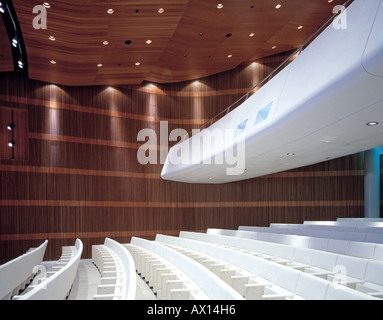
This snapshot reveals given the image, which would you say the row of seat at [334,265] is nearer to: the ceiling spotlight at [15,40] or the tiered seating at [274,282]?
the tiered seating at [274,282]

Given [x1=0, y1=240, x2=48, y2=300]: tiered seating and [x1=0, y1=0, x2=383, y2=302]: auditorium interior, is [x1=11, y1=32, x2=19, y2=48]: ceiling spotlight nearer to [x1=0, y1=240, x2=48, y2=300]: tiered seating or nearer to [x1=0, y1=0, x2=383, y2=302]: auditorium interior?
[x1=0, y1=0, x2=383, y2=302]: auditorium interior

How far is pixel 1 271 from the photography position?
3.15m

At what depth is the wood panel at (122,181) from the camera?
22.6 ft

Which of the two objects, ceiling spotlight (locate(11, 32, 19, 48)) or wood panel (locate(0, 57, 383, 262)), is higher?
ceiling spotlight (locate(11, 32, 19, 48))

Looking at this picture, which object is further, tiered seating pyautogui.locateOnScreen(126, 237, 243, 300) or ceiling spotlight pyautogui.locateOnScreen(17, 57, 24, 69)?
ceiling spotlight pyautogui.locateOnScreen(17, 57, 24, 69)

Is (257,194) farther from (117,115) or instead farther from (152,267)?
(152,267)

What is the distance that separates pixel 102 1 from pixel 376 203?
20.7ft

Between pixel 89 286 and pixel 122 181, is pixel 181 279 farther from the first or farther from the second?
pixel 122 181

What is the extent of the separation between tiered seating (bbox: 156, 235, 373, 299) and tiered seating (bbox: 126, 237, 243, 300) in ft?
0.81

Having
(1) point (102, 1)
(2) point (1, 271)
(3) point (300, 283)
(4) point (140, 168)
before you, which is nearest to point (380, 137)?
(3) point (300, 283)

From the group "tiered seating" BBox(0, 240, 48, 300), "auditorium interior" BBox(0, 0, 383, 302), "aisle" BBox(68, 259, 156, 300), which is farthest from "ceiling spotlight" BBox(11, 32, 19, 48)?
"aisle" BBox(68, 259, 156, 300)

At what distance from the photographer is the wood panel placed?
22.6ft

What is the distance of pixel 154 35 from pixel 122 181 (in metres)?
3.06

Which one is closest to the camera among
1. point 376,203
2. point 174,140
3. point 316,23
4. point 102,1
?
point 102,1
